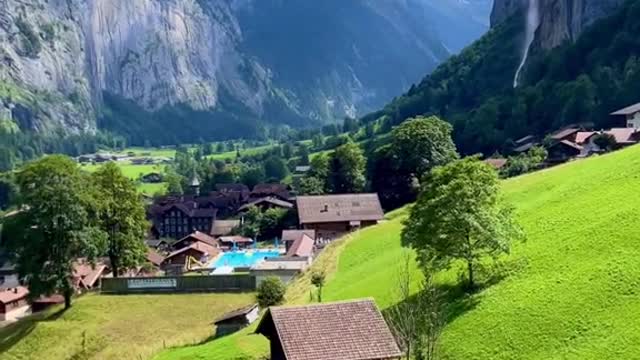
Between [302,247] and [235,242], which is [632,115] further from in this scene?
[235,242]

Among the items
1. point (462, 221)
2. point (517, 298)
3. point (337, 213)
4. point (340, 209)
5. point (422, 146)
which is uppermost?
point (422, 146)

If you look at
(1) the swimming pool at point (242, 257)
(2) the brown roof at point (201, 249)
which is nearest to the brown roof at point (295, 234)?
(1) the swimming pool at point (242, 257)

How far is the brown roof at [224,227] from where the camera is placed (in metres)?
115

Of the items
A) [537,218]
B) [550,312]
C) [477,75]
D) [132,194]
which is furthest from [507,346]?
[477,75]

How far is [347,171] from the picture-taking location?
101750mm

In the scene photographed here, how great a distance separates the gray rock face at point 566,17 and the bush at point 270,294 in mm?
105394

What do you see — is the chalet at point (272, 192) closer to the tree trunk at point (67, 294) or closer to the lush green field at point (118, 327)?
the tree trunk at point (67, 294)

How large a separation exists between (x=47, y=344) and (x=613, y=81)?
280 feet

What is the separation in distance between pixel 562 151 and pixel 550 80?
37029 mm

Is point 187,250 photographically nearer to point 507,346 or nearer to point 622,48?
point 507,346

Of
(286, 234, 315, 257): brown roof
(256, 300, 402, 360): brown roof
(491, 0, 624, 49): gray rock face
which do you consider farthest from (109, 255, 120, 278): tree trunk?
(491, 0, 624, 49): gray rock face

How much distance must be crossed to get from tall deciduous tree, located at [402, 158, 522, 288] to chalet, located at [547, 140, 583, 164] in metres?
53.4

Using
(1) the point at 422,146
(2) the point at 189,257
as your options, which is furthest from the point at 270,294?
(1) the point at 422,146

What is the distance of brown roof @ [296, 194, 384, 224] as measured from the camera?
8256 centimetres
